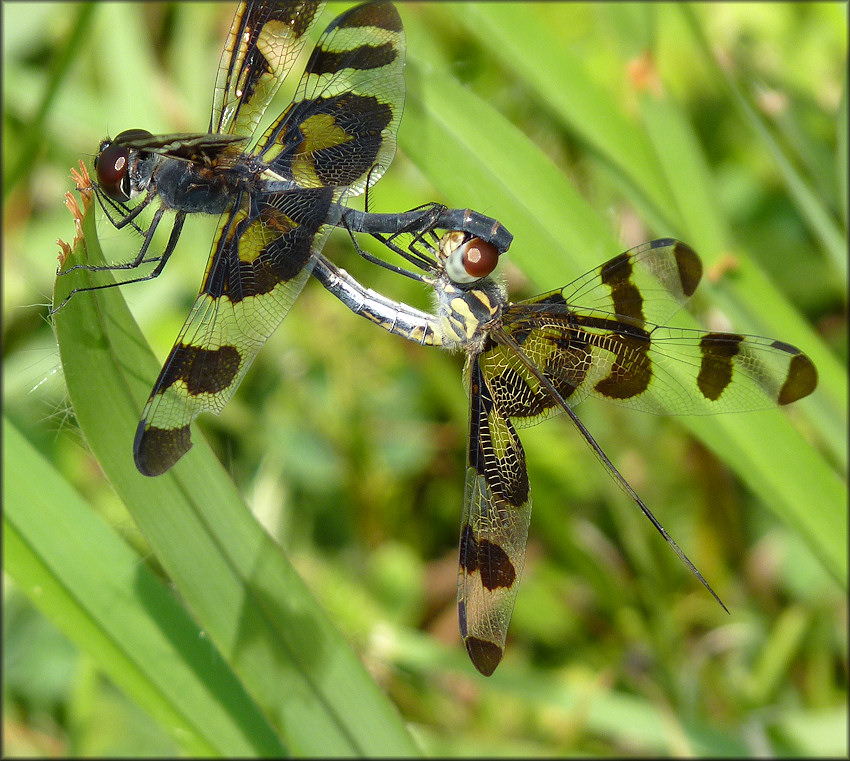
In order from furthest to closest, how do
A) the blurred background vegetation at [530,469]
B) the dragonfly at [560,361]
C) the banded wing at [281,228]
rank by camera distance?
1. the blurred background vegetation at [530,469]
2. the dragonfly at [560,361]
3. the banded wing at [281,228]

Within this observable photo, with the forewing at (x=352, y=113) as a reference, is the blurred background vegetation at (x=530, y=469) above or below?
below

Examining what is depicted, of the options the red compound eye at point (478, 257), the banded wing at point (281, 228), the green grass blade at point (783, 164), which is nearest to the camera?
the banded wing at point (281, 228)

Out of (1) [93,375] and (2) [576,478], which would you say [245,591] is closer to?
(1) [93,375]

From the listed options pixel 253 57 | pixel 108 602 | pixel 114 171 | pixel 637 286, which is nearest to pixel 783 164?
pixel 637 286

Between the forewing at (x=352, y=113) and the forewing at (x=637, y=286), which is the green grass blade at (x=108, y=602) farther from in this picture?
the forewing at (x=637, y=286)

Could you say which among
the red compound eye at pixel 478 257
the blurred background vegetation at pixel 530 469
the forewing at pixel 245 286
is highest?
the forewing at pixel 245 286

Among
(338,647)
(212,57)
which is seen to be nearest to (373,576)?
(338,647)

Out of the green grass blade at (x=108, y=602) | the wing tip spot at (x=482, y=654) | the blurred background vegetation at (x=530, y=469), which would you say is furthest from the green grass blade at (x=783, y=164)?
the green grass blade at (x=108, y=602)
